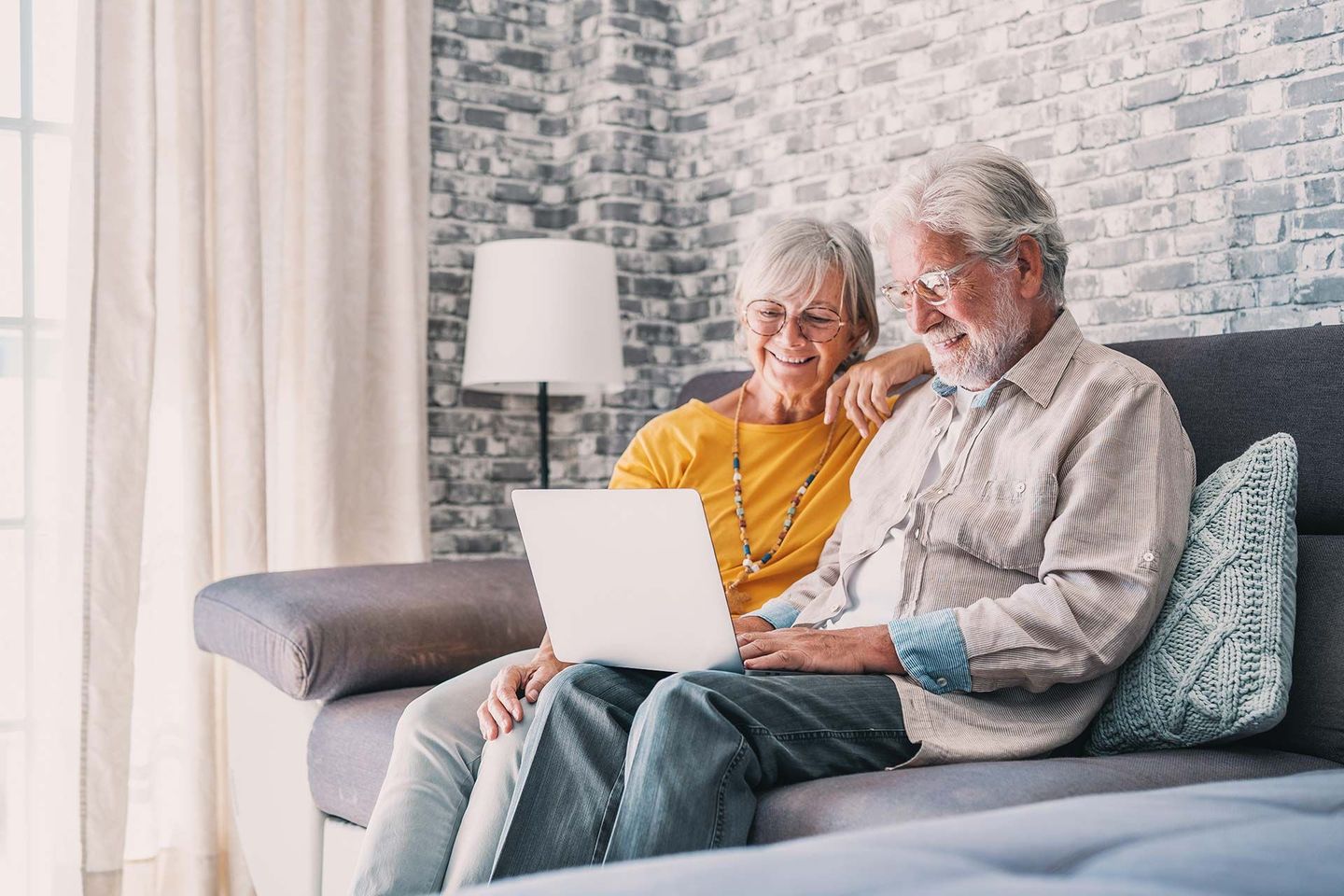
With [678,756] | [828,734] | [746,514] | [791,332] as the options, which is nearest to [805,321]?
[791,332]

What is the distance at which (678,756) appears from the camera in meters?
1.59

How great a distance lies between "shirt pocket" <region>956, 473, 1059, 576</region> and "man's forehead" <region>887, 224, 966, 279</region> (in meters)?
0.33

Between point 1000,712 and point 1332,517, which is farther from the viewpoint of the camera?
point 1332,517

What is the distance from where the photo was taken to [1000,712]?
1742mm

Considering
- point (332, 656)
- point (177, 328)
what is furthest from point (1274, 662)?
point (177, 328)

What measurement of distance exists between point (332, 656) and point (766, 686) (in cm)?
98

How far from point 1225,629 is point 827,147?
1.90 m

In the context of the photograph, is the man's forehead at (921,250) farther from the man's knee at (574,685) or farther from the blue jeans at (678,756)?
the man's knee at (574,685)

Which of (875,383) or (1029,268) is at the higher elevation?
(1029,268)

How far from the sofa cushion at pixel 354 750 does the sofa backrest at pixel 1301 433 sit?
127 centimetres

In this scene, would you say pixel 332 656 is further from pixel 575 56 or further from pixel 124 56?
pixel 575 56

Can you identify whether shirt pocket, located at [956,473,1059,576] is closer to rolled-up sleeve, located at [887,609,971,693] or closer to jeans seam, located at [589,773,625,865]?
rolled-up sleeve, located at [887,609,971,693]

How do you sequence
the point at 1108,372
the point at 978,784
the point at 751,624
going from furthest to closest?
1. the point at 751,624
2. the point at 1108,372
3. the point at 978,784

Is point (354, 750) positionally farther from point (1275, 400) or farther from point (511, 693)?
point (1275, 400)
